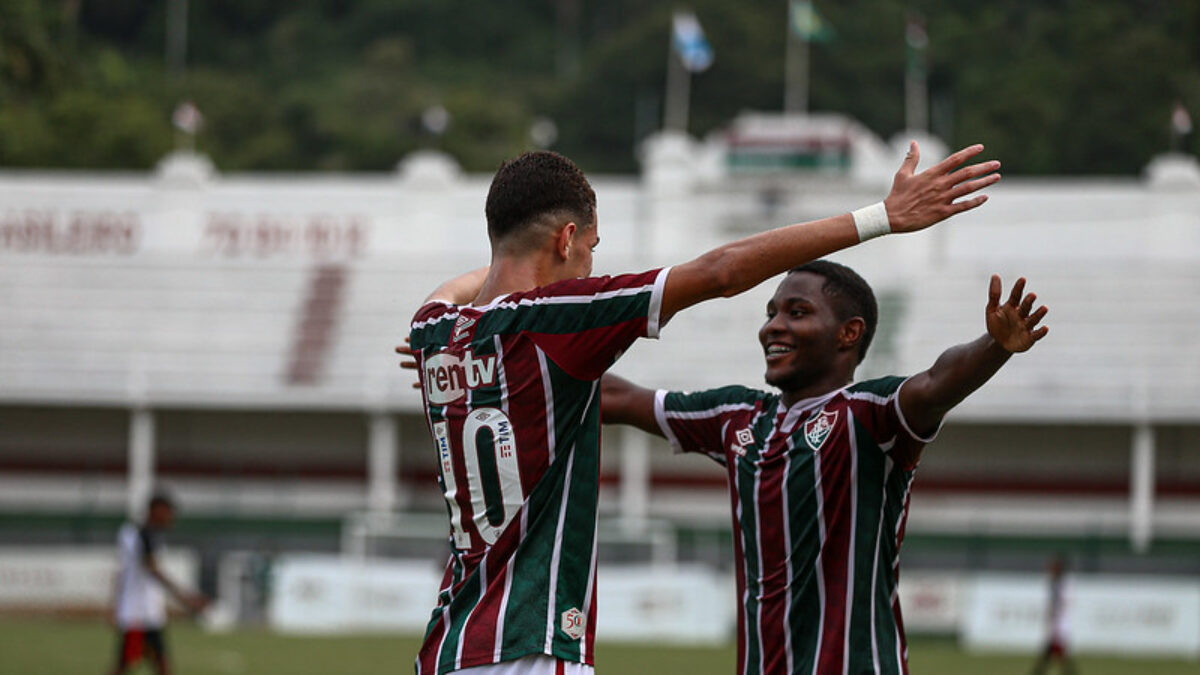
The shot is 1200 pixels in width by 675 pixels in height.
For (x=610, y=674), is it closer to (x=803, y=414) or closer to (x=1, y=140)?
(x=803, y=414)

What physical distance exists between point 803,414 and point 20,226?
1585 inches

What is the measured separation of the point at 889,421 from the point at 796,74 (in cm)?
5817

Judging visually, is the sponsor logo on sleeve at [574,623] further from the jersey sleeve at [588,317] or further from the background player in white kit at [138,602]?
the background player in white kit at [138,602]

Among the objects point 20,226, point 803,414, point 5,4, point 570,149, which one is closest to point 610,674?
point 5,4

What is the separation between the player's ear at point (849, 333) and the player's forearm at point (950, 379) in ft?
1.51

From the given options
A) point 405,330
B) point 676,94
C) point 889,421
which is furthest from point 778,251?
point 676,94

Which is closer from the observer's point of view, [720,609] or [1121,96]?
[720,609]

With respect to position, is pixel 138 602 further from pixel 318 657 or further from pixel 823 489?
pixel 823 489

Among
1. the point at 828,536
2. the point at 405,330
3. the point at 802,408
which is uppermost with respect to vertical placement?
the point at 405,330

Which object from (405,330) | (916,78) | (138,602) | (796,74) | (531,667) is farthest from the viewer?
(796,74)

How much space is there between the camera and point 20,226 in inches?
1702

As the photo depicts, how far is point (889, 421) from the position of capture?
17.2 ft

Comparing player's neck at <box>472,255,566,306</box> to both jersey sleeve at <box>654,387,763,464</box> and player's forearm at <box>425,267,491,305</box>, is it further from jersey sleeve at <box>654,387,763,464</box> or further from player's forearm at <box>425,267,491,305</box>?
jersey sleeve at <box>654,387,763,464</box>

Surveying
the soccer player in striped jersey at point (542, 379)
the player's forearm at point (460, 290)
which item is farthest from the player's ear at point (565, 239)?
the player's forearm at point (460, 290)
